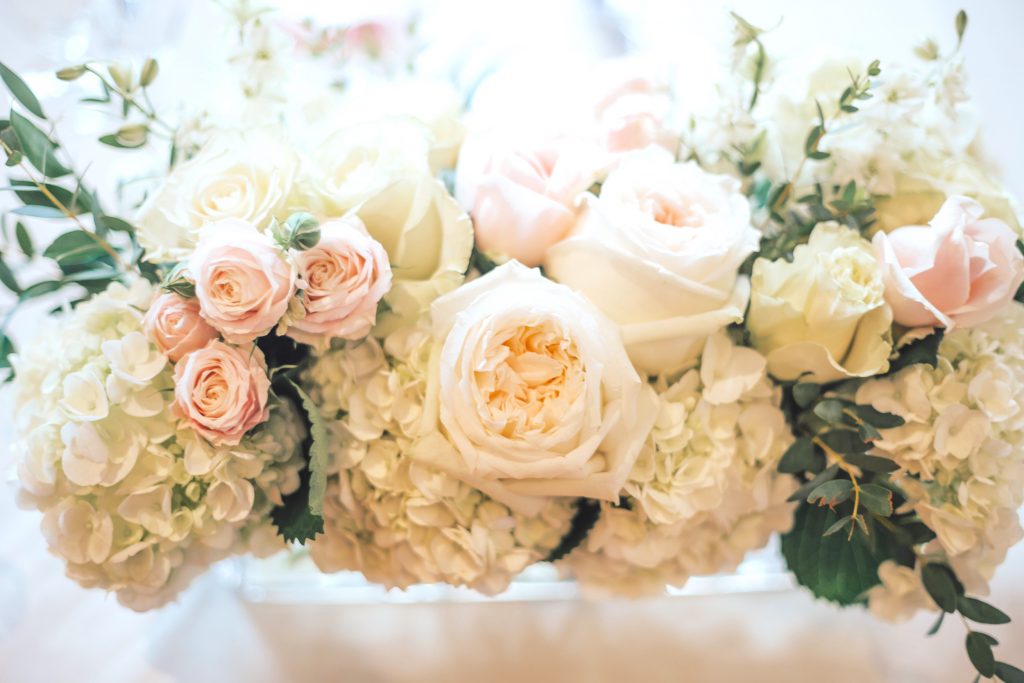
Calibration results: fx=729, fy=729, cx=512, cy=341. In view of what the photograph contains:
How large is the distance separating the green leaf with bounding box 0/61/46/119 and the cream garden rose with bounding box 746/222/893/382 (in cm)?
65

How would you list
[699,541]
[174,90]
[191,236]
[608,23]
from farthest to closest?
[608,23]
[174,90]
[699,541]
[191,236]

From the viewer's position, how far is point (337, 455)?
647mm

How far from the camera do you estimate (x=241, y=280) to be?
545 millimetres

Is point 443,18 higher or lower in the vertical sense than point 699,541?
A: higher

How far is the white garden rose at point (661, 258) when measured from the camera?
23.2 inches

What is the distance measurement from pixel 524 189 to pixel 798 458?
34cm

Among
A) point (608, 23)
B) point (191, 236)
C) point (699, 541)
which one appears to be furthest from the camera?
point (608, 23)

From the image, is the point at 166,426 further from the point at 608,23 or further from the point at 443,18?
the point at 608,23

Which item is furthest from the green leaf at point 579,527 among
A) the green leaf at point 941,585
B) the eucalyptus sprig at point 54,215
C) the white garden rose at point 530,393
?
the eucalyptus sprig at point 54,215

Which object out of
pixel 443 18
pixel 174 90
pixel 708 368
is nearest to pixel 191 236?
pixel 708 368

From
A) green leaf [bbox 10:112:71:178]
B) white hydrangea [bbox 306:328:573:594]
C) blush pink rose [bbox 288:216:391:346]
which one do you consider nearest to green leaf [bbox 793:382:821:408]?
white hydrangea [bbox 306:328:573:594]

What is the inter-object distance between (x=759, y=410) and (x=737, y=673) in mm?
335

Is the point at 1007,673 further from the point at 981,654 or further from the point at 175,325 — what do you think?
the point at 175,325

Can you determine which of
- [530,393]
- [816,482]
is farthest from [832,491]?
[530,393]
